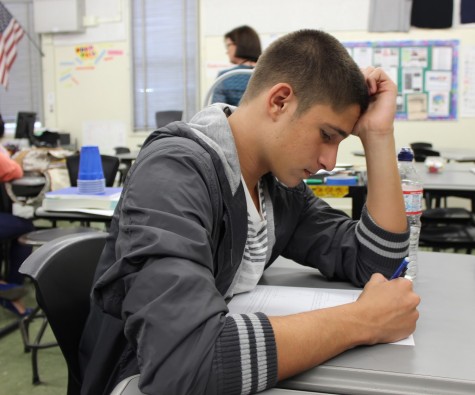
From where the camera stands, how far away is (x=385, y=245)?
1.05 metres

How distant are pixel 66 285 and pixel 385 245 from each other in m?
0.67

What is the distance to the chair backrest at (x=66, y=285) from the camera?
976 mm

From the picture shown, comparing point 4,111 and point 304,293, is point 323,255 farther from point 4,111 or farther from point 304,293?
point 4,111

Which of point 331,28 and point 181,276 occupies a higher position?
point 331,28

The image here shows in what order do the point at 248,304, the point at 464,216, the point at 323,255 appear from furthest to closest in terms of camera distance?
the point at 464,216
the point at 323,255
the point at 248,304

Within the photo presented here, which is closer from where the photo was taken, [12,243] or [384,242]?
[384,242]

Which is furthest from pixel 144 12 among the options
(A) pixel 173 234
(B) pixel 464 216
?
(A) pixel 173 234

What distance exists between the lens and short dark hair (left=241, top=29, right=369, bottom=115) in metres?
0.89

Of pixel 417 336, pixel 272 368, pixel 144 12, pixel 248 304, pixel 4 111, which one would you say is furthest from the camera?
pixel 4 111

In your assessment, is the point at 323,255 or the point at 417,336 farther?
the point at 323,255

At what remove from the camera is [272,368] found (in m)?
0.63

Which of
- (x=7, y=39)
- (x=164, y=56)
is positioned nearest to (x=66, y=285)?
(x=164, y=56)

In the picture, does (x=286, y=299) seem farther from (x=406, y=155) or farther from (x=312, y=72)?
(x=406, y=155)

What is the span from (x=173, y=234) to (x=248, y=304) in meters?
0.32
